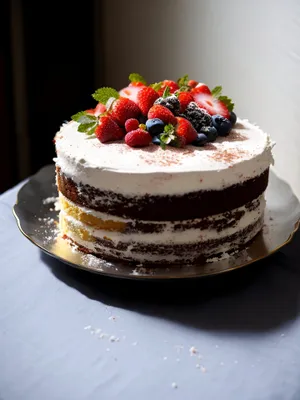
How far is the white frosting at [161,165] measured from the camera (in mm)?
1436

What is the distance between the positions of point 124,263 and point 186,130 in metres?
0.45

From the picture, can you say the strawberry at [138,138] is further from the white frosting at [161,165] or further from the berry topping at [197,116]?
the berry topping at [197,116]

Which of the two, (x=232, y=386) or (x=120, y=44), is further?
(x=120, y=44)

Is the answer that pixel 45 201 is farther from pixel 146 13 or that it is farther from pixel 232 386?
pixel 146 13

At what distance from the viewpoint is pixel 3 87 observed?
2.85 meters

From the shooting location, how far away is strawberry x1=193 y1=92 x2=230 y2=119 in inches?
69.4

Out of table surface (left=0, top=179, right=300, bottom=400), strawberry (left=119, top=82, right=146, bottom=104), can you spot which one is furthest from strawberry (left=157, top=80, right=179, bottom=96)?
table surface (left=0, top=179, right=300, bottom=400)

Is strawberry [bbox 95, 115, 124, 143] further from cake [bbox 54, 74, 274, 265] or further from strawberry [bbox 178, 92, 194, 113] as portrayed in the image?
strawberry [bbox 178, 92, 194, 113]

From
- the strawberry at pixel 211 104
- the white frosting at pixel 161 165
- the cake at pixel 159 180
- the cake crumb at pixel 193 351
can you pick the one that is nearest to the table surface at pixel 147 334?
the cake crumb at pixel 193 351

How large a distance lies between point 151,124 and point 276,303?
2.10 feet

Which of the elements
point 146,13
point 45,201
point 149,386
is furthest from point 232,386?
point 146,13

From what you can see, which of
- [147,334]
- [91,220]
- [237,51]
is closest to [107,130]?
[91,220]

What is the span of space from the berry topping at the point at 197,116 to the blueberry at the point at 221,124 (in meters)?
0.03

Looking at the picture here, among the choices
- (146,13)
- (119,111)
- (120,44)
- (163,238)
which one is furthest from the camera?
(120,44)
